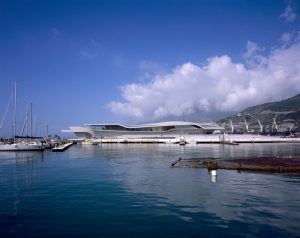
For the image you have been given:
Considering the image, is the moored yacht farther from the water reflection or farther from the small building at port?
the small building at port

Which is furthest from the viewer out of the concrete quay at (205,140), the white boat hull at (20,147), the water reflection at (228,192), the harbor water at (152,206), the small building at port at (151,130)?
the small building at port at (151,130)

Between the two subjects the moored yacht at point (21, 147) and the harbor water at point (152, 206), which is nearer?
the harbor water at point (152, 206)

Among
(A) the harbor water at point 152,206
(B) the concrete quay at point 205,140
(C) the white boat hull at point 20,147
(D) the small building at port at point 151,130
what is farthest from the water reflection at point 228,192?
(D) the small building at port at point 151,130

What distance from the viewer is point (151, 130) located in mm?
175500

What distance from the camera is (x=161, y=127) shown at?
17550 cm

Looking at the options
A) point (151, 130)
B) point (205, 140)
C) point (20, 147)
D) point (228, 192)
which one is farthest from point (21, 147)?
point (151, 130)

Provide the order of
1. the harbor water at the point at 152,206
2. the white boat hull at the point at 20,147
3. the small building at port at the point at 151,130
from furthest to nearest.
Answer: the small building at port at the point at 151,130 → the white boat hull at the point at 20,147 → the harbor water at the point at 152,206

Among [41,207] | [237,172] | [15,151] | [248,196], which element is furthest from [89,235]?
[15,151]

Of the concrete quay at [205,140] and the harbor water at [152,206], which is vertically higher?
the concrete quay at [205,140]

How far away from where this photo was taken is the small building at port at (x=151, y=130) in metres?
172

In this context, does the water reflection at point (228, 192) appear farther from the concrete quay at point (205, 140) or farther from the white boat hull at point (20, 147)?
the concrete quay at point (205, 140)

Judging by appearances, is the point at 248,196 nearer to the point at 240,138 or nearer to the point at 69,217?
the point at 69,217

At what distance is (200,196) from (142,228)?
9158 mm

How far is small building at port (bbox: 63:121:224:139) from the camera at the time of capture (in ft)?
565
